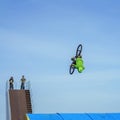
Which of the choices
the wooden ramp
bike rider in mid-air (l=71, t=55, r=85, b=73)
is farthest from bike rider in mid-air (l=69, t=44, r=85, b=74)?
the wooden ramp

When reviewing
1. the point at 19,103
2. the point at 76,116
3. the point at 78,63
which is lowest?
the point at 76,116

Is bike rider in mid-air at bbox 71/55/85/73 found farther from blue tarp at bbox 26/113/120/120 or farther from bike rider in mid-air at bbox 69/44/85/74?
blue tarp at bbox 26/113/120/120

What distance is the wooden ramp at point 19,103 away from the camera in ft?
101

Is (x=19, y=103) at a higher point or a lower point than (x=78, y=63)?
lower

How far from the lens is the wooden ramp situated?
30917 millimetres

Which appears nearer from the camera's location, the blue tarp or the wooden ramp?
the blue tarp

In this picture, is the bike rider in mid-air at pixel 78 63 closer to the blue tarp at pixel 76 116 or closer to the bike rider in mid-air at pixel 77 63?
the bike rider in mid-air at pixel 77 63

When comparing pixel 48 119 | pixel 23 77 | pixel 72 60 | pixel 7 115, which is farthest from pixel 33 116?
pixel 72 60

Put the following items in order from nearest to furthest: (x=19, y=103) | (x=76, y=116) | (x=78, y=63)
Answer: (x=78, y=63) → (x=76, y=116) → (x=19, y=103)

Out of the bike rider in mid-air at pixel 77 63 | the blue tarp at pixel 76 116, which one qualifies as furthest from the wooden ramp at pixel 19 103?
the bike rider in mid-air at pixel 77 63

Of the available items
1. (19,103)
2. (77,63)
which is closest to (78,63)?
(77,63)

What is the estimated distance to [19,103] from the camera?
105 ft

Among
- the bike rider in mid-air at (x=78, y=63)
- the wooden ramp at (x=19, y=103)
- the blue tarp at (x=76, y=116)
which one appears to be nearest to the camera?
the bike rider in mid-air at (x=78, y=63)

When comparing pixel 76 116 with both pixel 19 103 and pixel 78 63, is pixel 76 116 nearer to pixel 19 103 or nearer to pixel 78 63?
pixel 19 103
